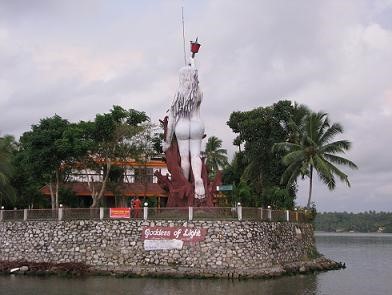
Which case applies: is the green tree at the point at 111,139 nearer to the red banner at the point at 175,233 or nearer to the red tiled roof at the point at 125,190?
the red tiled roof at the point at 125,190

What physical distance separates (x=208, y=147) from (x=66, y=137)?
106ft

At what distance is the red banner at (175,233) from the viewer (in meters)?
25.1

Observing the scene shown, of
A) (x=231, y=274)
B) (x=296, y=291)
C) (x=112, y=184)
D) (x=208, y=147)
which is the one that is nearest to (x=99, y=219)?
(x=231, y=274)

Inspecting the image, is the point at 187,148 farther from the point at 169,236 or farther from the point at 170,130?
the point at 169,236

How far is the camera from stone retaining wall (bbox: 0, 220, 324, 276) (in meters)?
24.7

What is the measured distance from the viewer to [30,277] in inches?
1011

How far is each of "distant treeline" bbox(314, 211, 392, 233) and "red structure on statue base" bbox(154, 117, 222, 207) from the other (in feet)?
422

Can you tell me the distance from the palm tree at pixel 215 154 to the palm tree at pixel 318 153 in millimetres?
24867

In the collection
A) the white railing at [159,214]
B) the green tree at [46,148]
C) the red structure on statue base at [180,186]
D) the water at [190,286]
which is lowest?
the water at [190,286]

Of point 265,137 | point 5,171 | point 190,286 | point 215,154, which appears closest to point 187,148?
point 190,286

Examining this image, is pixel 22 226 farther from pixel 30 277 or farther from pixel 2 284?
pixel 2 284

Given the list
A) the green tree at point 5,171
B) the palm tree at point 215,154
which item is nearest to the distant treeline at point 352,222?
the palm tree at point 215,154

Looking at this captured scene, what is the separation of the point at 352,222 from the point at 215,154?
358 ft

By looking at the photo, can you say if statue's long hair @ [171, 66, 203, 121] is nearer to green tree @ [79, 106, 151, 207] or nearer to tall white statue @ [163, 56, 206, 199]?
tall white statue @ [163, 56, 206, 199]
